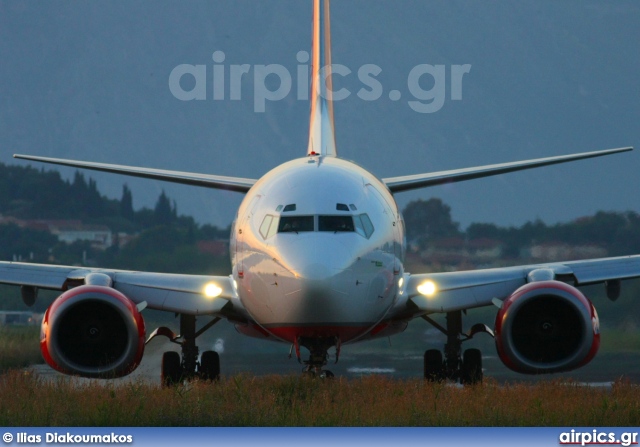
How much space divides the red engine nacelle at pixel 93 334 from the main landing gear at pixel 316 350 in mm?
2298

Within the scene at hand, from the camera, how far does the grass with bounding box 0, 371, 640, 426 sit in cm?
1266

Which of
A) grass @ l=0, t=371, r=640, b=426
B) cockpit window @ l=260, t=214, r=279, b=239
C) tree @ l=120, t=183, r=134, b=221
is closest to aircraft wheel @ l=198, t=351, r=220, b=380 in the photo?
grass @ l=0, t=371, r=640, b=426

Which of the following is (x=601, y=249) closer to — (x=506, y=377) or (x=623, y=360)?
(x=623, y=360)

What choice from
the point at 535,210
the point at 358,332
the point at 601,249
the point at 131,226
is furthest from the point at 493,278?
the point at 535,210

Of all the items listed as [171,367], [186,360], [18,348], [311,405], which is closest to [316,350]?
[311,405]

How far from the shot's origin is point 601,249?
35.5 metres

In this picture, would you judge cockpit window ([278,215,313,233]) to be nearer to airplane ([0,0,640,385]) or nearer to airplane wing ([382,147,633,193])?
airplane ([0,0,640,385])

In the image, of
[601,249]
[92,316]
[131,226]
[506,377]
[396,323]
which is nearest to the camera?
[92,316]

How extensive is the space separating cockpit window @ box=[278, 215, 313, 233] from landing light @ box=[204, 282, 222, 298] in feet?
9.94

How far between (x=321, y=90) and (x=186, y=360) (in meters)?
6.15

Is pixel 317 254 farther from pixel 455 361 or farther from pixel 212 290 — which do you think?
pixel 455 361

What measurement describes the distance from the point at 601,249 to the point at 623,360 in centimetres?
969

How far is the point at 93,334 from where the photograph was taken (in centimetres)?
1642

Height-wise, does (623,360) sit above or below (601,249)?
below
